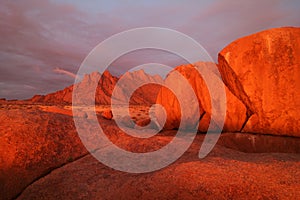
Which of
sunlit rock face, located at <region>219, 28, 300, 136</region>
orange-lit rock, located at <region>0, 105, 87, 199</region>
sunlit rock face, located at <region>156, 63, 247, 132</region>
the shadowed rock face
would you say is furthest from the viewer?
the shadowed rock face

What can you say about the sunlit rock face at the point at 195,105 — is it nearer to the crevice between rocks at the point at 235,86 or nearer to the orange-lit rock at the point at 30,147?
the crevice between rocks at the point at 235,86

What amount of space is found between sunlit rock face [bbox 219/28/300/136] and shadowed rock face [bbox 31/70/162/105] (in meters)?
50.3

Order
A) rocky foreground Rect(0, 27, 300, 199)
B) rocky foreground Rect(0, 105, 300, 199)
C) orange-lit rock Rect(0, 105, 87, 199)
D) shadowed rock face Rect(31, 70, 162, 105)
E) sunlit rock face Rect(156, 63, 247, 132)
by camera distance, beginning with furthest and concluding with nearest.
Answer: shadowed rock face Rect(31, 70, 162, 105) < sunlit rock face Rect(156, 63, 247, 132) < orange-lit rock Rect(0, 105, 87, 199) < rocky foreground Rect(0, 27, 300, 199) < rocky foreground Rect(0, 105, 300, 199)

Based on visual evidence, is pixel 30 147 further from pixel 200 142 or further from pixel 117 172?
pixel 200 142

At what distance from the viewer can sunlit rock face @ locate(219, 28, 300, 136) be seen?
7910mm

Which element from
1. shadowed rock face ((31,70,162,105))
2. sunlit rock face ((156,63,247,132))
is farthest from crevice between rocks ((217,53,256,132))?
shadowed rock face ((31,70,162,105))

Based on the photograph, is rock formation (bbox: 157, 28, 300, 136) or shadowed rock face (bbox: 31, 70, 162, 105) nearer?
rock formation (bbox: 157, 28, 300, 136)

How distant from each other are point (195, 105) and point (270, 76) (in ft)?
13.3

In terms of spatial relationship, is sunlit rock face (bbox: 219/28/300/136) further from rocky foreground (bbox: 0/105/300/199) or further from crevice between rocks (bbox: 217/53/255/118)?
rocky foreground (bbox: 0/105/300/199)

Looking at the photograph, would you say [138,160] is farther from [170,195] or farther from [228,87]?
[228,87]

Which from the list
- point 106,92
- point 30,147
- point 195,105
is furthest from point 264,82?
point 106,92

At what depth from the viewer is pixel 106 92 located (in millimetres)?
78688

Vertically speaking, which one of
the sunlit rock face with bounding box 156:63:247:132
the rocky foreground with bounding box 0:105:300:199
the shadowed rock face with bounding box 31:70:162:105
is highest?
the shadowed rock face with bounding box 31:70:162:105

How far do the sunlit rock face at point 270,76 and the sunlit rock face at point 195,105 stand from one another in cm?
62
